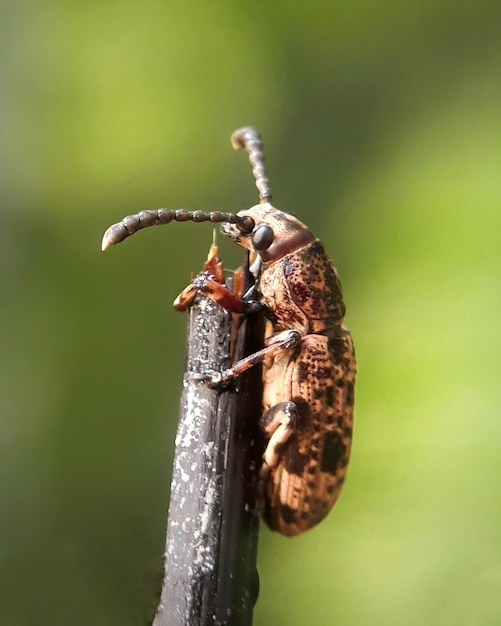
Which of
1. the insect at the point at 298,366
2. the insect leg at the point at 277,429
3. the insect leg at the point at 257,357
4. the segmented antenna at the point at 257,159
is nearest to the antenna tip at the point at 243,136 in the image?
the segmented antenna at the point at 257,159

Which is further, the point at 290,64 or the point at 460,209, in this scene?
the point at 290,64

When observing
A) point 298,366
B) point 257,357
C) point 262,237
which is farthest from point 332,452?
point 262,237

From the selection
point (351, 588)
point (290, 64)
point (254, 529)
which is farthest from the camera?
point (290, 64)

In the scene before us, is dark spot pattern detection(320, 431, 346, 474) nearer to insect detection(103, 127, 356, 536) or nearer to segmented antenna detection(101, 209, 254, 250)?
insect detection(103, 127, 356, 536)

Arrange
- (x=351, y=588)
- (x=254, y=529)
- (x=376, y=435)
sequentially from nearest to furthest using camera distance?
(x=254, y=529) < (x=351, y=588) < (x=376, y=435)

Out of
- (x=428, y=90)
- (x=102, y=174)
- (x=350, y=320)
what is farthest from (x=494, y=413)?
(x=102, y=174)

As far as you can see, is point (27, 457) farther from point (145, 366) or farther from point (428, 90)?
point (428, 90)

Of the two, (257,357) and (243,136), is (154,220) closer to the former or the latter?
(257,357)

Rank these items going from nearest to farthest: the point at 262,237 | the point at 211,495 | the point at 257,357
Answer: the point at 211,495 < the point at 257,357 < the point at 262,237
